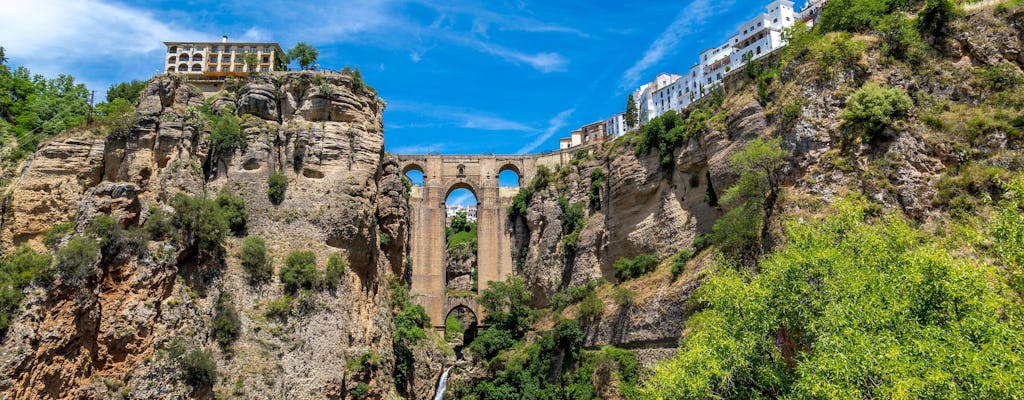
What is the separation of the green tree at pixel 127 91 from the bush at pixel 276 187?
1185 cm

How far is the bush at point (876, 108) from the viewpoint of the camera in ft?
105

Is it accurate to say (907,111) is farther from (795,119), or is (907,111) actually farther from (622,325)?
(622,325)

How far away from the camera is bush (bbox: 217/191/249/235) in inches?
1542

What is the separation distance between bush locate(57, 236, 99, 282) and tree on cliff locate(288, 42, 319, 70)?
1034 inches

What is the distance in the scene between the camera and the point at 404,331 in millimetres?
47125

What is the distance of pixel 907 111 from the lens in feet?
107

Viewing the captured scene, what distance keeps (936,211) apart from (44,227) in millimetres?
41396

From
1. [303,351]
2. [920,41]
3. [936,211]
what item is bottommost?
[303,351]

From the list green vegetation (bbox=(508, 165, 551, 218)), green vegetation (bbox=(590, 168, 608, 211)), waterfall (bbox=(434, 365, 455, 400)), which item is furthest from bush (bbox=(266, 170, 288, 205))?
green vegetation (bbox=(508, 165, 551, 218))

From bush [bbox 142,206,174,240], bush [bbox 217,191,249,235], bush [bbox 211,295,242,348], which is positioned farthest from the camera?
bush [bbox 217,191,249,235]

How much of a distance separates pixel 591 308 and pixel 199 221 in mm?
25308

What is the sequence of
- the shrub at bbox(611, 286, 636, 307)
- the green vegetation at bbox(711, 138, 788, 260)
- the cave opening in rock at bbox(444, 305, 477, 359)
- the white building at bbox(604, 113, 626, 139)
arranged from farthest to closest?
the white building at bbox(604, 113, 626, 139) < the cave opening in rock at bbox(444, 305, 477, 359) < the shrub at bbox(611, 286, 636, 307) < the green vegetation at bbox(711, 138, 788, 260)

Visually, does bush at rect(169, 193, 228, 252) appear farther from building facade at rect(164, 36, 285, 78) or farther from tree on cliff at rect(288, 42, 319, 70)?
building facade at rect(164, 36, 285, 78)

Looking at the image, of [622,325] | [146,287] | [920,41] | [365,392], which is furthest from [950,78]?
[146,287]
